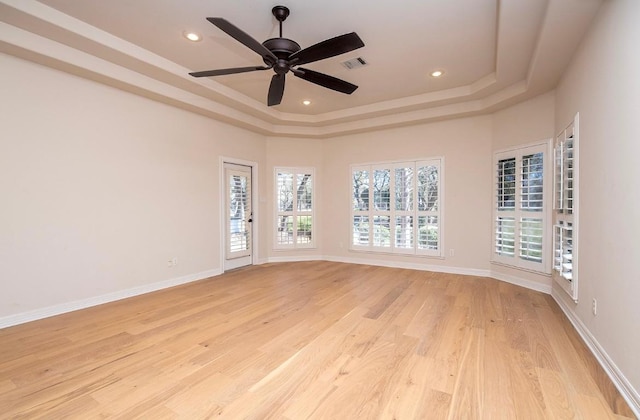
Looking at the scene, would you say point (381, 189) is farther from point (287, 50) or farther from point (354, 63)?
point (287, 50)

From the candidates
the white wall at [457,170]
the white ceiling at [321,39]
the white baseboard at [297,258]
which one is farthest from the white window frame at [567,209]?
the white baseboard at [297,258]

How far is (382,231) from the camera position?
18.4ft

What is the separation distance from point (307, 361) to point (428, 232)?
3728 millimetres

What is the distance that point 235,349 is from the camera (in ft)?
7.70

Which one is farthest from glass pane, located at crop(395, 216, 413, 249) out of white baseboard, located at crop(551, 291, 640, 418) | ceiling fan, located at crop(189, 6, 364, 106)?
ceiling fan, located at crop(189, 6, 364, 106)

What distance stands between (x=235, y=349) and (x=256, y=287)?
5.91ft

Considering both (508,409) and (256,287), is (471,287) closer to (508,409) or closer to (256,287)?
(508,409)

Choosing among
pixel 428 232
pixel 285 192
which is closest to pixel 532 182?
pixel 428 232

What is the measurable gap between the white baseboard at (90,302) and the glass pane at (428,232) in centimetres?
379

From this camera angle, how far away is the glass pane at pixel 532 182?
392 cm

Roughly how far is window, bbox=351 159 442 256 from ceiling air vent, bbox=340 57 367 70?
2.23 m

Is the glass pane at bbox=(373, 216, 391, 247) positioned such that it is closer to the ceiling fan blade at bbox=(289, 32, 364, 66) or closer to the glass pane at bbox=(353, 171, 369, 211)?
the glass pane at bbox=(353, 171, 369, 211)

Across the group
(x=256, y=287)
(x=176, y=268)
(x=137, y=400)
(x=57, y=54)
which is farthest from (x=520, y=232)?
(x=57, y=54)

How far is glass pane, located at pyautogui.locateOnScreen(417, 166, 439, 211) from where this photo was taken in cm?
512
